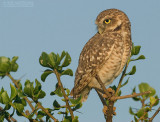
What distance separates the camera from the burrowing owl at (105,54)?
6320mm

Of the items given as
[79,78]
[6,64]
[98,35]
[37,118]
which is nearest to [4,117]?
[37,118]

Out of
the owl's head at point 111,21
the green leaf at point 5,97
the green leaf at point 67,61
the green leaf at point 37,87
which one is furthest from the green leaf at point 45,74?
the owl's head at point 111,21

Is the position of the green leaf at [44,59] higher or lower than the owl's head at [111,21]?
lower

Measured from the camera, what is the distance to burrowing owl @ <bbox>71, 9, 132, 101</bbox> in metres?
6.32

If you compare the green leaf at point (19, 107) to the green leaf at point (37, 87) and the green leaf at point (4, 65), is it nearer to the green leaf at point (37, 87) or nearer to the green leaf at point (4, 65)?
the green leaf at point (37, 87)

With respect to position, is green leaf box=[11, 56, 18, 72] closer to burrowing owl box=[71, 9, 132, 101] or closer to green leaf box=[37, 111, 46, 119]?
green leaf box=[37, 111, 46, 119]

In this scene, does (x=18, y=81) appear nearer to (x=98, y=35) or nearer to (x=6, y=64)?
(x=6, y=64)

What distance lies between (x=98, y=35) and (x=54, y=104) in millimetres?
3477

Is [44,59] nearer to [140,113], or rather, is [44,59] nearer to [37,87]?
[37,87]

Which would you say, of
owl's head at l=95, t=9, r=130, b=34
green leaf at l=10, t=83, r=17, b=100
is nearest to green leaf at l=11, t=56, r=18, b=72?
green leaf at l=10, t=83, r=17, b=100

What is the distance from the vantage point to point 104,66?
6426 millimetres

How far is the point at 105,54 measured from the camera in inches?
251

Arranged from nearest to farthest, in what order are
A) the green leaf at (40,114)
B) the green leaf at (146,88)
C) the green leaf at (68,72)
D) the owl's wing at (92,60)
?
the green leaf at (68,72) → the green leaf at (40,114) → the green leaf at (146,88) → the owl's wing at (92,60)

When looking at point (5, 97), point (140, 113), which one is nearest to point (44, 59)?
point (5, 97)
